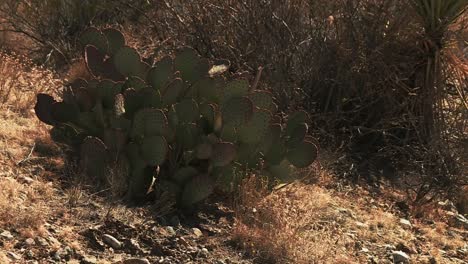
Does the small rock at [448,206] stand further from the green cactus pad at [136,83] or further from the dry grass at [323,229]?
the green cactus pad at [136,83]

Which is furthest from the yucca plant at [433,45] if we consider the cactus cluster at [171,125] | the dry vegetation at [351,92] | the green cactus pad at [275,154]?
the green cactus pad at [275,154]

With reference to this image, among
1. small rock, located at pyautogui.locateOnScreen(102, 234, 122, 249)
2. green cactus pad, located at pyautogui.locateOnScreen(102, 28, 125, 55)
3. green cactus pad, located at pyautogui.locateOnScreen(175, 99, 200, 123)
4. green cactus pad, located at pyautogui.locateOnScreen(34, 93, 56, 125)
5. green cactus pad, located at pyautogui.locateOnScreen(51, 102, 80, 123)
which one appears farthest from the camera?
green cactus pad, located at pyautogui.locateOnScreen(102, 28, 125, 55)

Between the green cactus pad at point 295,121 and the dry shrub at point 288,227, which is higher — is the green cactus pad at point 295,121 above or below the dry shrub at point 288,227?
above

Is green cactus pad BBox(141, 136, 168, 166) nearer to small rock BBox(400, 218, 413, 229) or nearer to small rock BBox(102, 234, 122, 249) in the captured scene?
small rock BBox(102, 234, 122, 249)

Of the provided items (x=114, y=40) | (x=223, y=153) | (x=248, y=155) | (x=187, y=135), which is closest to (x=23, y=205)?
(x=187, y=135)

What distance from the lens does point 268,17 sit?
315 inches

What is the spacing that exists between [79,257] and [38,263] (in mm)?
285

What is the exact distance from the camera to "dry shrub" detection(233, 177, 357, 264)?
504 centimetres

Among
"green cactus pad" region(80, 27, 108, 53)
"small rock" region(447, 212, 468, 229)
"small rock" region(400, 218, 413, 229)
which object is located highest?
"green cactus pad" region(80, 27, 108, 53)

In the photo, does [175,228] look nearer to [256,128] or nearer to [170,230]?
[170,230]

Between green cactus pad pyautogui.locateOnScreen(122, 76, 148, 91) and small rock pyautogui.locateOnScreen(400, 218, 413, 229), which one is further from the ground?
→ green cactus pad pyautogui.locateOnScreen(122, 76, 148, 91)

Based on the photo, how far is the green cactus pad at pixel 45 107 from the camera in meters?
5.85

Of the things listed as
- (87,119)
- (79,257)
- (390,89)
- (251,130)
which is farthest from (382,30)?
(79,257)

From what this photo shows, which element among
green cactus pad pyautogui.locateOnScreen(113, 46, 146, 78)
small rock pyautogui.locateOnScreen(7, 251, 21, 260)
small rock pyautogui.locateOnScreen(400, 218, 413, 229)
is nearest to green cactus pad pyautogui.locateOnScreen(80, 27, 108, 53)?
green cactus pad pyautogui.locateOnScreen(113, 46, 146, 78)
